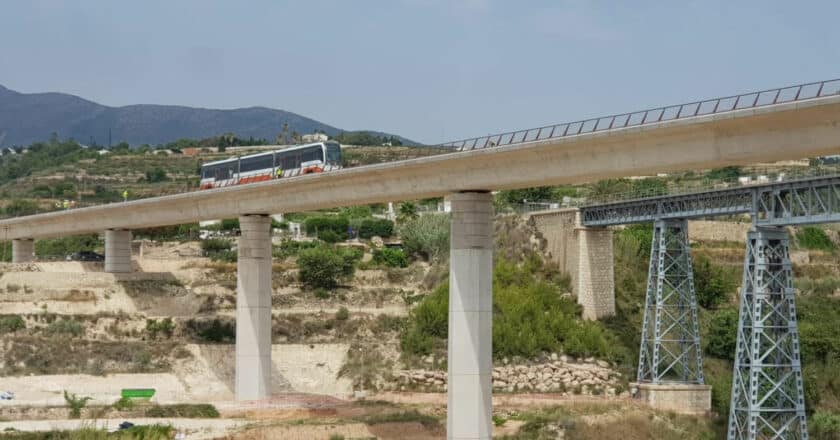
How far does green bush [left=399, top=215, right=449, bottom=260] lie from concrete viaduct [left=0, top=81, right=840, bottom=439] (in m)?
26.9

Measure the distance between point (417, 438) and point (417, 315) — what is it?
20989 millimetres

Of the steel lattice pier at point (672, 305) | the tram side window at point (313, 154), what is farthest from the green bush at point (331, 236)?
the steel lattice pier at point (672, 305)

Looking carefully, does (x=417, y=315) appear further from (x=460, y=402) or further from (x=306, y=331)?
(x=460, y=402)

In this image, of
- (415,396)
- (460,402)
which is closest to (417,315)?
(415,396)

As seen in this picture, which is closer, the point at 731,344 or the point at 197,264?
the point at 731,344

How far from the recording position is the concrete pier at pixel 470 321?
5078 cm

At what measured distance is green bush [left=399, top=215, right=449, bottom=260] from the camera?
323 feet

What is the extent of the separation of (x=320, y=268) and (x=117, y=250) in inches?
583

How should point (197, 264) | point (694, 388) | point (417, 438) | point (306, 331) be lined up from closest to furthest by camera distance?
point (417, 438) < point (694, 388) < point (306, 331) < point (197, 264)

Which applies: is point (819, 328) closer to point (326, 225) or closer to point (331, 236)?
point (331, 236)

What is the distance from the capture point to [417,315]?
77.9 m

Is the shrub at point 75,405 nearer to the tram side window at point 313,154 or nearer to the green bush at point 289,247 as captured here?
the tram side window at point 313,154

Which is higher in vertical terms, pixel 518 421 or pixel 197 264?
pixel 197 264

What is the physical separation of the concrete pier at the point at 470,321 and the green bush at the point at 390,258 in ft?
144
